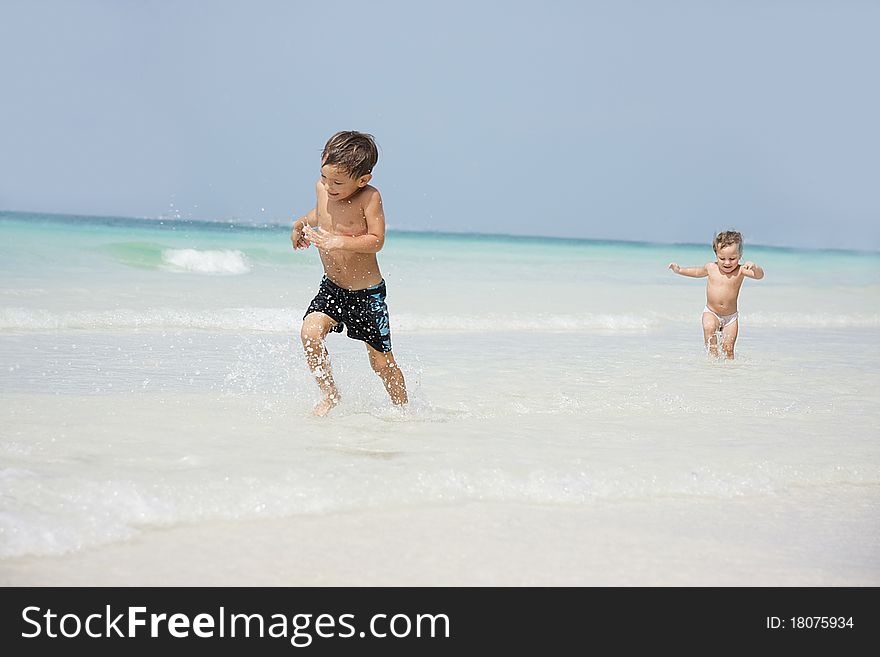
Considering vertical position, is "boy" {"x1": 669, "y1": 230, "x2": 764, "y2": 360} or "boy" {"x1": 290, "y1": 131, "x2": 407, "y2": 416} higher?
"boy" {"x1": 669, "y1": 230, "x2": 764, "y2": 360}

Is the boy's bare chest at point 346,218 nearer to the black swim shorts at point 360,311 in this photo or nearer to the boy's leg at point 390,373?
the black swim shorts at point 360,311

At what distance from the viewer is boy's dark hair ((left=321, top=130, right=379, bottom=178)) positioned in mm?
4312

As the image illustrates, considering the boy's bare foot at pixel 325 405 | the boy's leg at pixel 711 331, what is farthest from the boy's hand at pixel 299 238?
the boy's leg at pixel 711 331

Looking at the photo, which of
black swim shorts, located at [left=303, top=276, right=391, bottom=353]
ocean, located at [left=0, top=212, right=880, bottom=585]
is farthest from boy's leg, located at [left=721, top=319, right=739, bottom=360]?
black swim shorts, located at [left=303, top=276, right=391, bottom=353]

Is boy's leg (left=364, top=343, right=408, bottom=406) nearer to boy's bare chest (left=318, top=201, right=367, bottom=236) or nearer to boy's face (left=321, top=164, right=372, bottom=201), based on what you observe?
boy's bare chest (left=318, top=201, right=367, bottom=236)

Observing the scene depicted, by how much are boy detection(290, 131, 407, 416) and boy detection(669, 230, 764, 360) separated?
3794 mm

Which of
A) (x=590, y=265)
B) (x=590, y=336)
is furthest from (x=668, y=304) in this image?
(x=590, y=265)

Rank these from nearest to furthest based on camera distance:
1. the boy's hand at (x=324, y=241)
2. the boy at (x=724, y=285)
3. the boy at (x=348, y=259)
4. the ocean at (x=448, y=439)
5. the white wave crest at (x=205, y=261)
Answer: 1. the ocean at (x=448, y=439)
2. the boy's hand at (x=324, y=241)
3. the boy at (x=348, y=259)
4. the boy at (x=724, y=285)
5. the white wave crest at (x=205, y=261)

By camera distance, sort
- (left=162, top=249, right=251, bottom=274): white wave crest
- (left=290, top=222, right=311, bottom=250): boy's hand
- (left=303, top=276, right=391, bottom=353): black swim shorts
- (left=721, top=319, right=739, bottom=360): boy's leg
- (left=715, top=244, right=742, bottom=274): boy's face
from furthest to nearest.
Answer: (left=162, top=249, right=251, bottom=274): white wave crest, (left=715, top=244, right=742, bottom=274): boy's face, (left=721, top=319, right=739, bottom=360): boy's leg, (left=303, top=276, right=391, bottom=353): black swim shorts, (left=290, top=222, right=311, bottom=250): boy's hand

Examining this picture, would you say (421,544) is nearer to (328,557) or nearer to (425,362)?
(328,557)

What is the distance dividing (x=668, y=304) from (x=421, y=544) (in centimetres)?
1069

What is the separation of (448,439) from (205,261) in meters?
12.2

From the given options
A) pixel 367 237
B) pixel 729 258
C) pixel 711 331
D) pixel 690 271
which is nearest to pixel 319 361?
pixel 367 237

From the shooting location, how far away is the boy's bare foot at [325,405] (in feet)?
14.4
